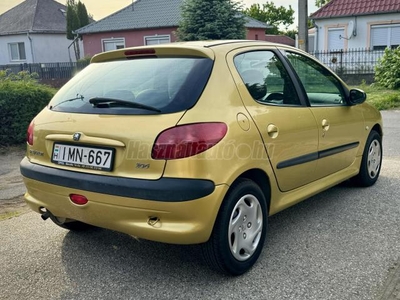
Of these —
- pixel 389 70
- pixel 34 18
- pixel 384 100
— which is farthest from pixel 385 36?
pixel 34 18

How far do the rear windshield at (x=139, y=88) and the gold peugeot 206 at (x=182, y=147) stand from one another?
10 millimetres

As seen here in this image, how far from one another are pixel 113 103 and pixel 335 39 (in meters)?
24.4

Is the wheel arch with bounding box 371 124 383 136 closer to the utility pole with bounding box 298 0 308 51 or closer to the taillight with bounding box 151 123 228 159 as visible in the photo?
the taillight with bounding box 151 123 228 159

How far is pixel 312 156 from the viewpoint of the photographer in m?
3.95

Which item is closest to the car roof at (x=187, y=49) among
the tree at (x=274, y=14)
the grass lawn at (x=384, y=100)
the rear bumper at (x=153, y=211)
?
the rear bumper at (x=153, y=211)

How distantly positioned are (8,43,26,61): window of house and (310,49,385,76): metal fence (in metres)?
26.2

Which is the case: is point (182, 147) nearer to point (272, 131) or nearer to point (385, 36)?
point (272, 131)

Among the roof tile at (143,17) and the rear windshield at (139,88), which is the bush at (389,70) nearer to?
the roof tile at (143,17)

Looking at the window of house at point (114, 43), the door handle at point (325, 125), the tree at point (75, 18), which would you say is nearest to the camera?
the door handle at point (325, 125)

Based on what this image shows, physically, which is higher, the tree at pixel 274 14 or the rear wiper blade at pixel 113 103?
the tree at pixel 274 14

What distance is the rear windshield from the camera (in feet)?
9.80

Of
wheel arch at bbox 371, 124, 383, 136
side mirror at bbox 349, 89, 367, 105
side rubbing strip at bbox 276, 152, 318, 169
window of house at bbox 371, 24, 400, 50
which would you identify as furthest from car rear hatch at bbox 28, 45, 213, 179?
window of house at bbox 371, 24, 400, 50

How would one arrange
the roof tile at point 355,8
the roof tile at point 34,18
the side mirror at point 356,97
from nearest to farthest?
the side mirror at point 356,97
the roof tile at point 355,8
the roof tile at point 34,18

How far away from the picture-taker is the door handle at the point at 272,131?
338cm
